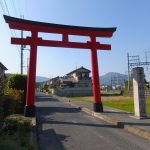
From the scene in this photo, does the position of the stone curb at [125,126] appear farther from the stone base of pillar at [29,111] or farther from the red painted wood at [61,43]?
the red painted wood at [61,43]

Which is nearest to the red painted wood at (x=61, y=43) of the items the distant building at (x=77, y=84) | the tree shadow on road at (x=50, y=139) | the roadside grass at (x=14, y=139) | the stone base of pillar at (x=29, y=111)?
the stone base of pillar at (x=29, y=111)

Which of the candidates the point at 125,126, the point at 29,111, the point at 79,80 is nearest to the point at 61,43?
the point at 29,111

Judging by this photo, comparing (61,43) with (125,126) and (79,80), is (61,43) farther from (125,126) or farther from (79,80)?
(79,80)

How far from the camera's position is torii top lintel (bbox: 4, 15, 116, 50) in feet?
57.9

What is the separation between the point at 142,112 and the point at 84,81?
74894 mm

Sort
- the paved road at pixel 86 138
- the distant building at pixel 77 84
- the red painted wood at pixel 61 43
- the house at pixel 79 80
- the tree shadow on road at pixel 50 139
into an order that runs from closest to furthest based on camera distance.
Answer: the paved road at pixel 86 138 → the tree shadow on road at pixel 50 139 → the red painted wood at pixel 61 43 → the distant building at pixel 77 84 → the house at pixel 79 80

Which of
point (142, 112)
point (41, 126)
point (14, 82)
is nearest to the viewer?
point (41, 126)

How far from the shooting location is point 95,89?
768 inches

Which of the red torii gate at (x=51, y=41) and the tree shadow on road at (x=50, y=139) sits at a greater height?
the red torii gate at (x=51, y=41)

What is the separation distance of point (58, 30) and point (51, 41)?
2.58 ft

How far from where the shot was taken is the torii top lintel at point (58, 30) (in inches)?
695

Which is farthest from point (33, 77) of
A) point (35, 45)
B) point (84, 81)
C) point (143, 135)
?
point (84, 81)

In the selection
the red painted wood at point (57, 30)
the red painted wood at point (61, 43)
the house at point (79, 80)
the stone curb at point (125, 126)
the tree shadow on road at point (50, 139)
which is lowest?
the tree shadow on road at point (50, 139)

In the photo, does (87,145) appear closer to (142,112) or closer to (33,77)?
(142,112)
